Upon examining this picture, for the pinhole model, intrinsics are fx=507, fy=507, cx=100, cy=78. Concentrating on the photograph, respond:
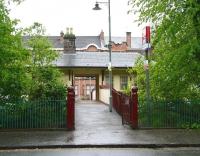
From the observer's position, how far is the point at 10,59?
1891cm

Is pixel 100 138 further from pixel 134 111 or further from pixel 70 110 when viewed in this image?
pixel 134 111

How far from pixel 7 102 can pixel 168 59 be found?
21.2 ft

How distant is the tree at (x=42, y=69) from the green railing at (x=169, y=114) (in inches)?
174

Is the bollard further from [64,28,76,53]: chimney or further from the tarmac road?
[64,28,76,53]: chimney

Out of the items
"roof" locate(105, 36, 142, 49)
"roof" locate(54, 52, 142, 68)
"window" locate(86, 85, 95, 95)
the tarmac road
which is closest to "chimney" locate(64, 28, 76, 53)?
Result: "roof" locate(54, 52, 142, 68)

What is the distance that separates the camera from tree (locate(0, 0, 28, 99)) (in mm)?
18422

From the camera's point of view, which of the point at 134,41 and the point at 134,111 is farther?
the point at 134,41

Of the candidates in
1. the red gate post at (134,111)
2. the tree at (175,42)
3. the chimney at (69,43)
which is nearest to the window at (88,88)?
the chimney at (69,43)

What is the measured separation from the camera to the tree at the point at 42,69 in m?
22.8

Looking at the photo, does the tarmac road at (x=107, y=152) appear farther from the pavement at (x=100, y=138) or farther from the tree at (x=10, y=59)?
the tree at (x=10, y=59)

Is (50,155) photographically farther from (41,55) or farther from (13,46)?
(41,55)

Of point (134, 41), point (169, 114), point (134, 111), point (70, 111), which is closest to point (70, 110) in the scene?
point (70, 111)

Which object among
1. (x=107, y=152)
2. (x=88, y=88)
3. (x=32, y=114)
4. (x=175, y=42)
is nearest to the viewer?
(x=107, y=152)

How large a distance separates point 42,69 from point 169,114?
31.2 ft
